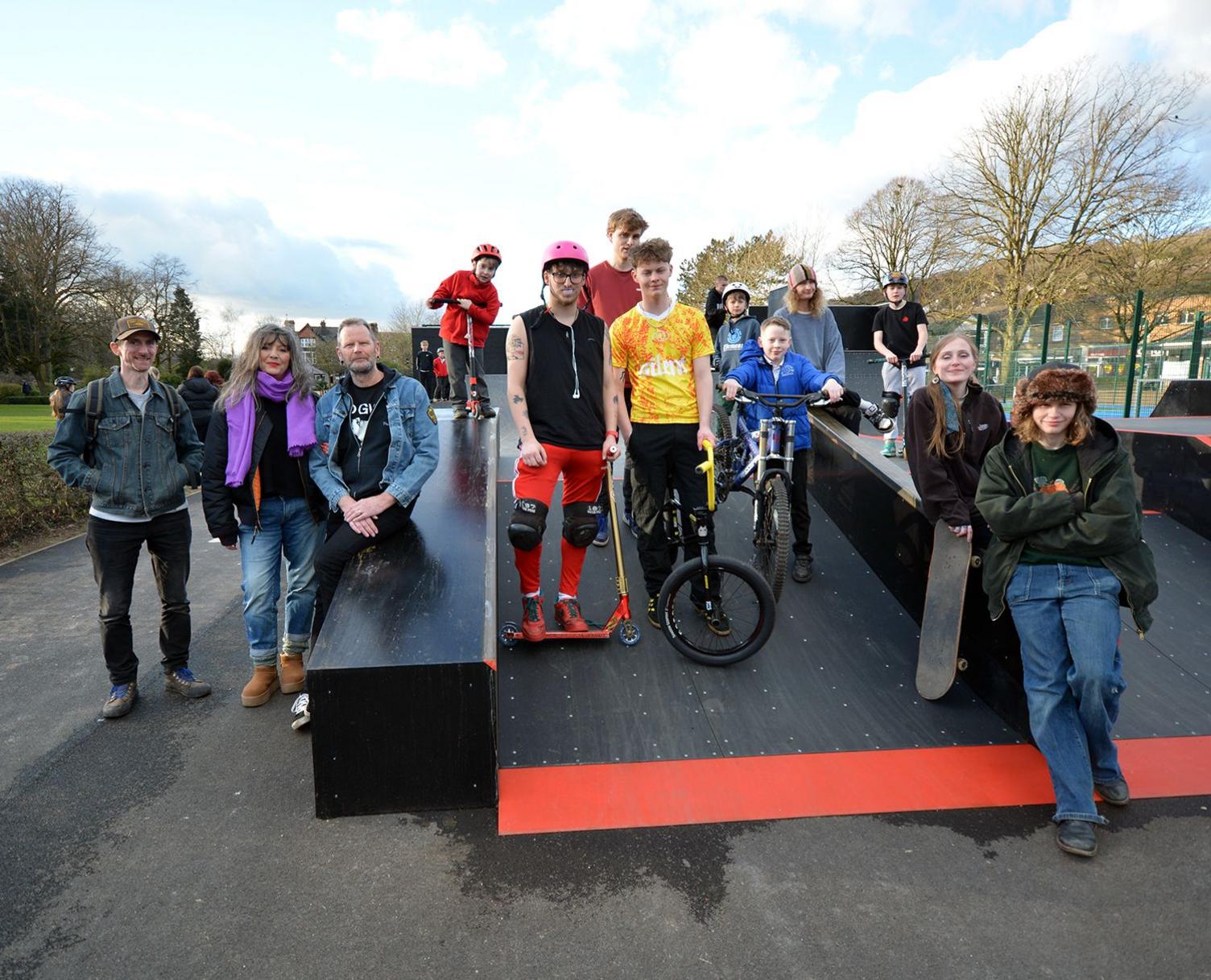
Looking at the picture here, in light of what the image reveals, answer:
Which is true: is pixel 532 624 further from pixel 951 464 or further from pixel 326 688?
pixel 951 464

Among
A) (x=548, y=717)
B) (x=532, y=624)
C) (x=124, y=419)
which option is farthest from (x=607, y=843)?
(x=124, y=419)

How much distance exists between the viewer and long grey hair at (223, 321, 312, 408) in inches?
145

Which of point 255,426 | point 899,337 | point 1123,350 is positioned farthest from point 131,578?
point 1123,350

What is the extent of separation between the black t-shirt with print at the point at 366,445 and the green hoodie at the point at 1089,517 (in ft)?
8.92

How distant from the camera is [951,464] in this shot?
11.6 ft

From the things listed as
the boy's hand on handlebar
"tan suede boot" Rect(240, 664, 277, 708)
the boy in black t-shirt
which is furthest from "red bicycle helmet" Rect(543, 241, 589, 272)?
the boy in black t-shirt

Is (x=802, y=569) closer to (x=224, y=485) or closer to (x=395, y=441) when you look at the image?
(x=395, y=441)

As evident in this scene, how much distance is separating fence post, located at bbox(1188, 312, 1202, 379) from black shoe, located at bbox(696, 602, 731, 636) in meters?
14.9

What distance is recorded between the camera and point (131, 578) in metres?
3.89

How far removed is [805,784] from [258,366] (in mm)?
3234

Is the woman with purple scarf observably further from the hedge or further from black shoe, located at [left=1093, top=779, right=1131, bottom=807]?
the hedge

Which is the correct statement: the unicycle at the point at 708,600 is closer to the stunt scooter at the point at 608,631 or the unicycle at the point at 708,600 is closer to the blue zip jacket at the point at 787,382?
the stunt scooter at the point at 608,631

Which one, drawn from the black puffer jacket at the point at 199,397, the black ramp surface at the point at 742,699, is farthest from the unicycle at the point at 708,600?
the black puffer jacket at the point at 199,397

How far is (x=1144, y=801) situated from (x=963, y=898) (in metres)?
1.09
